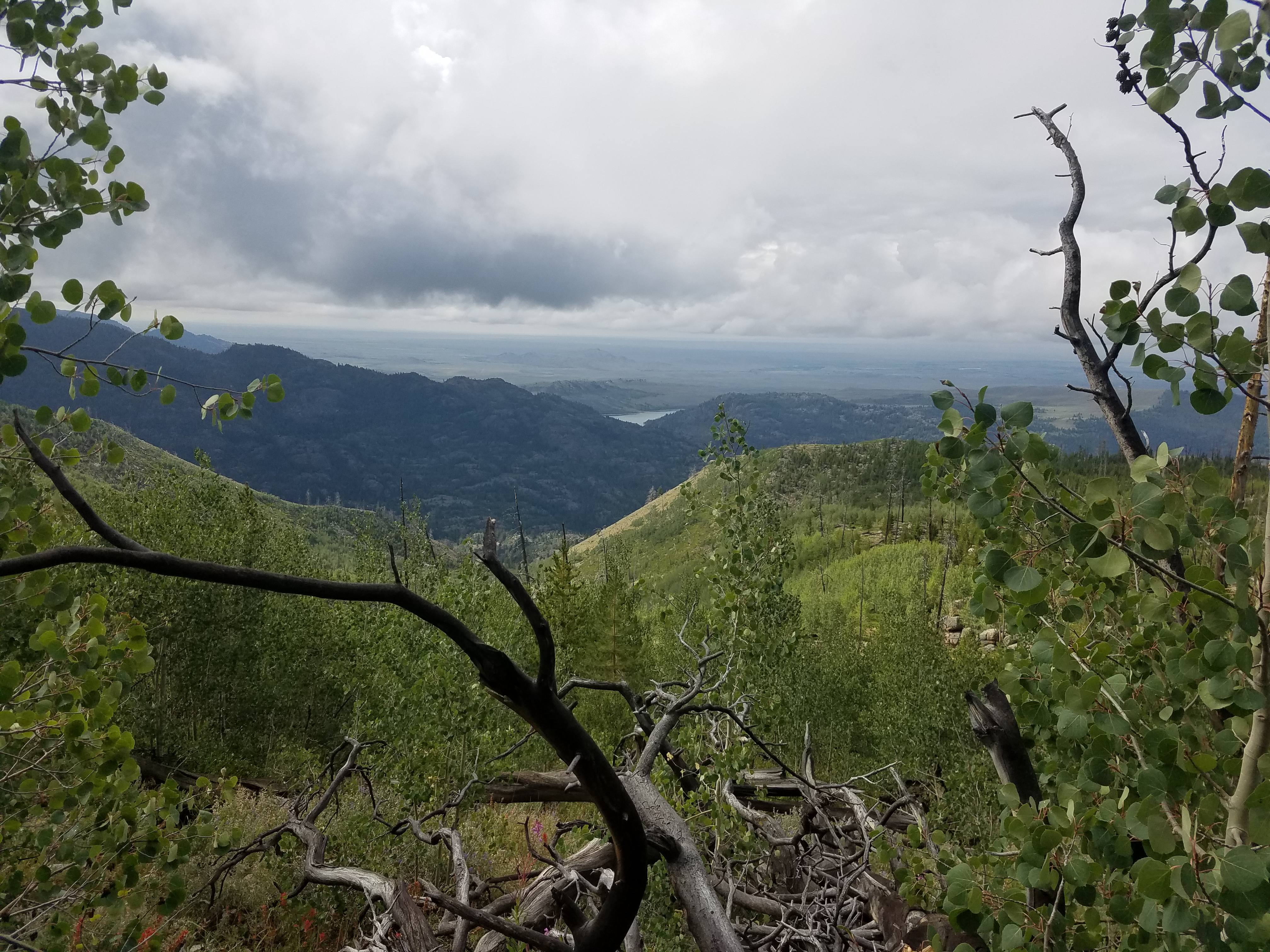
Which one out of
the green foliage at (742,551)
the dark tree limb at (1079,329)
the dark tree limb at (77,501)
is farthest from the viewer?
the green foliage at (742,551)

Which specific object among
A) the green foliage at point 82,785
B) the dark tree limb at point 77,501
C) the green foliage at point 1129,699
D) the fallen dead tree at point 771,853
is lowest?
the fallen dead tree at point 771,853

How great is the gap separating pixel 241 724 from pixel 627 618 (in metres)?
13.3

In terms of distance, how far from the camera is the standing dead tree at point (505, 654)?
1.25 m

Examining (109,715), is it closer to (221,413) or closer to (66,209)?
(221,413)

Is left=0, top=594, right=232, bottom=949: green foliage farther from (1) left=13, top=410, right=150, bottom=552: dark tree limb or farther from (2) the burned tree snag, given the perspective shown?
(2) the burned tree snag

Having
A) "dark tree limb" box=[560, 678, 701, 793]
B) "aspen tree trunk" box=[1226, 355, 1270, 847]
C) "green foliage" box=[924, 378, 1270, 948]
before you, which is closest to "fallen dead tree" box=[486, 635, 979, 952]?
"dark tree limb" box=[560, 678, 701, 793]

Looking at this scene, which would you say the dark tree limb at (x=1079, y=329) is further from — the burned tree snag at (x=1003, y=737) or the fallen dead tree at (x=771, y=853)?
the fallen dead tree at (x=771, y=853)

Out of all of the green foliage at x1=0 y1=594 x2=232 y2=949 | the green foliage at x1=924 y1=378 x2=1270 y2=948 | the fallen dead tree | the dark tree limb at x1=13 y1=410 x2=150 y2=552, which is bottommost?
the fallen dead tree

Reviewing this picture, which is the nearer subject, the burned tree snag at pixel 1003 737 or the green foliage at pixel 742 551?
the burned tree snag at pixel 1003 737

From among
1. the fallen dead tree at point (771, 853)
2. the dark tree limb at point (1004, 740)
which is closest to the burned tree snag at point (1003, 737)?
the dark tree limb at point (1004, 740)

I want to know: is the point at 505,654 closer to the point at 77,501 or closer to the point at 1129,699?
the point at 77,501

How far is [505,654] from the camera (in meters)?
1.47

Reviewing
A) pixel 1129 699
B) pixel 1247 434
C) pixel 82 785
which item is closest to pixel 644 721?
pixel 82 785

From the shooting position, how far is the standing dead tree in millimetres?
1247
